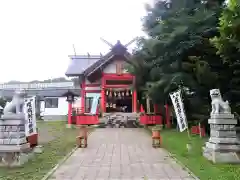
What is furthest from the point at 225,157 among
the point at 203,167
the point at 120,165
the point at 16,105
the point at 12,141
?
the point at 16,105

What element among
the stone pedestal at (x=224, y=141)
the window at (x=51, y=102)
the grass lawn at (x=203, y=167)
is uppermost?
the window at (x=51, y=102)

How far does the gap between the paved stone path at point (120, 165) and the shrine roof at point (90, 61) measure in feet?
54.9

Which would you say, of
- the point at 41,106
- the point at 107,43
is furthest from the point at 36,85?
the point at 107,43

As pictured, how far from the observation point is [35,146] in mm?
12250

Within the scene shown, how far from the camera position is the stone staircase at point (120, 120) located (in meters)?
25.3

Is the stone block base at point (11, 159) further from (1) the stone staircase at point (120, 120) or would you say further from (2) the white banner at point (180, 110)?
(1) the stone staircase at point (120, 120)

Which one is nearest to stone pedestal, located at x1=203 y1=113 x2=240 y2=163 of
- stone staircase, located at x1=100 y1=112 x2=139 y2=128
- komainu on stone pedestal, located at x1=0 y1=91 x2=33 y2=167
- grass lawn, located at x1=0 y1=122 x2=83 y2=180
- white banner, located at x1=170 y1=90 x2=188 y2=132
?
grass lawn, located at x1=0 y1=122 x2=83 y2=180

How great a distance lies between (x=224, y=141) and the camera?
399 inches

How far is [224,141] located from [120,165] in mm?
3296

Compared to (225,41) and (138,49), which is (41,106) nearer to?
(138,49)

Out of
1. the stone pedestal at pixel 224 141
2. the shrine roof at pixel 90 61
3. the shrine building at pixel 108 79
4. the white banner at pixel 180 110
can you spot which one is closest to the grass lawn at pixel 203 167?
the stone pedestal at pixel 224 141

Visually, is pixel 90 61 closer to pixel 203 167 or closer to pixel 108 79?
pixel 108 79

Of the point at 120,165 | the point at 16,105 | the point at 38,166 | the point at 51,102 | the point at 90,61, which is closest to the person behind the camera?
the point at 38,166

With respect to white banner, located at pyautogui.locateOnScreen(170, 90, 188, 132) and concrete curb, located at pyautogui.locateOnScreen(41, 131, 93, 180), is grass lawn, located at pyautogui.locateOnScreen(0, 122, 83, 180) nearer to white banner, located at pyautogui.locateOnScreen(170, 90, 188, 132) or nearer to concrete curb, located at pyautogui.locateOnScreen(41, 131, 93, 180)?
concrete curb, located at pyautogui.locateOnScreen(41, 131, 93, 180)
